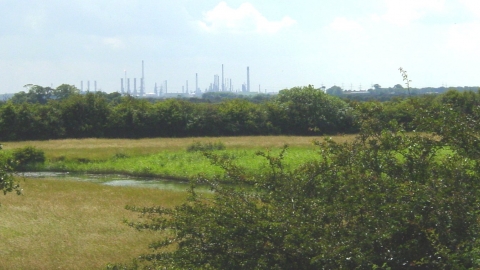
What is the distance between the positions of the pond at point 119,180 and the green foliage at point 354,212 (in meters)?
20.3

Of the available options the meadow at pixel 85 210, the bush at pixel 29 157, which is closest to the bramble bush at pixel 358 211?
the meadow at pixel 85 210

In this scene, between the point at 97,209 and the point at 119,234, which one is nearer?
the point at 119,234

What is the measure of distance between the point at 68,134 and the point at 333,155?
4845 centimetres

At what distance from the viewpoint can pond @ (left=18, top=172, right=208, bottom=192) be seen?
93.7 feet

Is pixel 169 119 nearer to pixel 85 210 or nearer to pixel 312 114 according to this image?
pixel 312 114

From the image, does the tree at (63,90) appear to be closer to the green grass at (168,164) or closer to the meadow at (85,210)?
the meadow at (85,210)

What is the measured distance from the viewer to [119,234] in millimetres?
16906

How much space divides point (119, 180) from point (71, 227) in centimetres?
1272

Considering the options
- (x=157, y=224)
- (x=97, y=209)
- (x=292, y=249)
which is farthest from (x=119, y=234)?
(x=292, y=249)

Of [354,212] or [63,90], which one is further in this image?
[63,90]

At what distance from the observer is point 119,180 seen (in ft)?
100

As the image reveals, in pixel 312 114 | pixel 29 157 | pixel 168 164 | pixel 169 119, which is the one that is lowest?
pixel 168 164

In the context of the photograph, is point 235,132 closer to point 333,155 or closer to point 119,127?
point 119,127

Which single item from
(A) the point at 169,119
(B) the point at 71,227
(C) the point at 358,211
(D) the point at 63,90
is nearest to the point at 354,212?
(C) the point at 358,211
